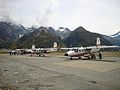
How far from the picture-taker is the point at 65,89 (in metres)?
12.4

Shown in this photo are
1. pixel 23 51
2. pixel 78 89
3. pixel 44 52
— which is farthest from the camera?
pixel 23 51

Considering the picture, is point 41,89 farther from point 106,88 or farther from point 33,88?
point 106,88

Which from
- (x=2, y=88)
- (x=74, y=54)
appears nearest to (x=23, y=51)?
(x=74, y=54)

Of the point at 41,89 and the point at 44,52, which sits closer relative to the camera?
the point at 41,89

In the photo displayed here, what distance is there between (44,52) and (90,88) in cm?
5129

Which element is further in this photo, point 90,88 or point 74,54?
point 74,54

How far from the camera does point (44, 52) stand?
63.3 m

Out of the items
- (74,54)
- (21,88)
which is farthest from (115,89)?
(74,54)

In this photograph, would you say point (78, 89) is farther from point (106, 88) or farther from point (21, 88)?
point (21, 88)

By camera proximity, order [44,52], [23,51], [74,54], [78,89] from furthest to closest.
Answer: [23,51] < [44,52] < [74,54] < [78,89]

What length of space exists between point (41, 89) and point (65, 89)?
1.69 m

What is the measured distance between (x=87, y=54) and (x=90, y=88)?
109 ft

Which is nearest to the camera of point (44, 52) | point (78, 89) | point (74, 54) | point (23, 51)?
point (78, 89)

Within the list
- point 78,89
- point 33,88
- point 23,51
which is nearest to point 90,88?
point 78,89
